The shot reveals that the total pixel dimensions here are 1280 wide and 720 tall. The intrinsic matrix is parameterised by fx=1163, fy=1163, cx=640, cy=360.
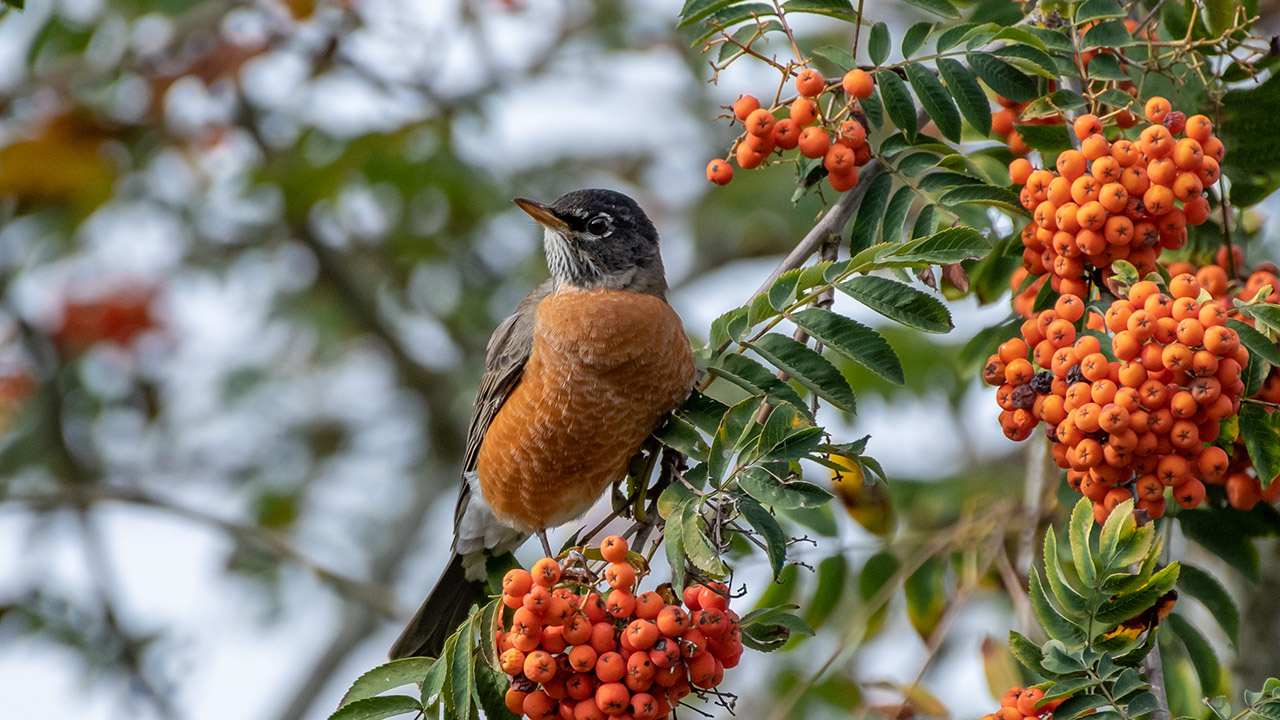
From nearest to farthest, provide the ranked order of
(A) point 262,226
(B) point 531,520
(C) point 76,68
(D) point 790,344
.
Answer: (D) point 790,344 < (B) point 531,520 < (C) point 76,68 < (A) point 262,226

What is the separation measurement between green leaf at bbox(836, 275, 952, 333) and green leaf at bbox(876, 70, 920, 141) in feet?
1.41

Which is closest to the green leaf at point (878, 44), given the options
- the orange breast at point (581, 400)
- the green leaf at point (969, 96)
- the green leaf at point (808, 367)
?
the green leaf at point (969, 96)

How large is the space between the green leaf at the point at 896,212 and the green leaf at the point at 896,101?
0.48 ft

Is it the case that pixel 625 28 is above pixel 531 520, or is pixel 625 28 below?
above

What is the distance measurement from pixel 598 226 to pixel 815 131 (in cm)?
158

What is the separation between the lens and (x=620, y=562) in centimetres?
234

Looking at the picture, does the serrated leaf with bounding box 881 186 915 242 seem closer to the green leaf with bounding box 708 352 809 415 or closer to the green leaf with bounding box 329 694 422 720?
the green leaf with bounding box 708 352 809 415

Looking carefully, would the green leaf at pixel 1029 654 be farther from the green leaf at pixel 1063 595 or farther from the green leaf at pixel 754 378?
the green leaf at pixel 754 378

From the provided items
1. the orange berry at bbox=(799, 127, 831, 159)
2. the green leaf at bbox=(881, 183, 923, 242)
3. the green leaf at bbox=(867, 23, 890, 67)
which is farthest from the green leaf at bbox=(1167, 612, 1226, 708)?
the green leaf at bbox=(867, 23, 890, 67)

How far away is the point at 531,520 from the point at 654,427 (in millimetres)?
904

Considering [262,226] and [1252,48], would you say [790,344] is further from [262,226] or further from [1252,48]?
[262,226]

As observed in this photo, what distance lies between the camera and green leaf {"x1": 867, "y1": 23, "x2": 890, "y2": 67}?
269 cm

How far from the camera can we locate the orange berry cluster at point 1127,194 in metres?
2.31

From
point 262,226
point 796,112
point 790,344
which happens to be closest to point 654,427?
point 790,344
